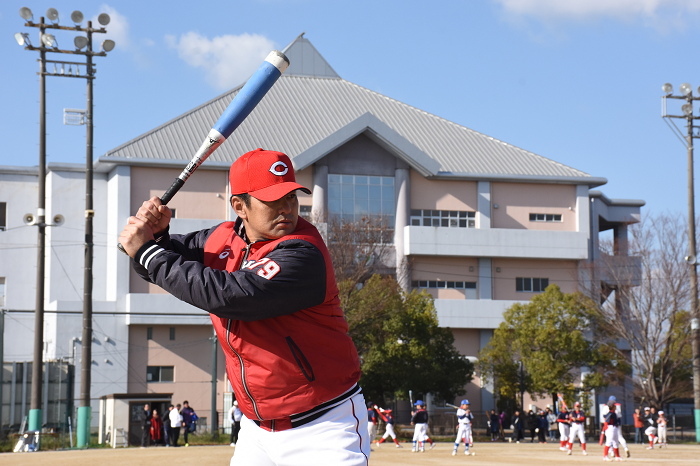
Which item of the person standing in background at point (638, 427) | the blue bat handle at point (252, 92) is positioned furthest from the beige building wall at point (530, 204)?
the blue bat handle at point (252, 92)

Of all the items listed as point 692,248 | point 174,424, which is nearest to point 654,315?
point 692,248

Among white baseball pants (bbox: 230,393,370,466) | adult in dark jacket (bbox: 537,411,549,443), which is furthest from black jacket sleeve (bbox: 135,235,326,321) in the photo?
adult in dark jacket (bbox: 537,411,549,443)

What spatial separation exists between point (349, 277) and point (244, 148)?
655 inches

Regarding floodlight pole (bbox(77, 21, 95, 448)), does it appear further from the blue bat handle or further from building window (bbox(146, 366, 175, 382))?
the blue bat handle

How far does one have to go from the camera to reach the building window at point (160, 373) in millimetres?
48719

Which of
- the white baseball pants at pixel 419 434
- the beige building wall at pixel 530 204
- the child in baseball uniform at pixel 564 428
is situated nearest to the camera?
the white baseball pants at pixel 419 434

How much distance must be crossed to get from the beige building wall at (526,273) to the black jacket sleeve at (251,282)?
169 ft

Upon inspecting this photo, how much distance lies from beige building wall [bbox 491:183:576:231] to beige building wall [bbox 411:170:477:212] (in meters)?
1.65

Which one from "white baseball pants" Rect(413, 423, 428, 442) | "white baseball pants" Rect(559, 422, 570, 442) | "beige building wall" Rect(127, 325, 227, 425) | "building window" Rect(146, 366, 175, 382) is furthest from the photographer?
"building window" Rect(146, 366, 175, 382)

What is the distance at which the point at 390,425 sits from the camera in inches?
1222

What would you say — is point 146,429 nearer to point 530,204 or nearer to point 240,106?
point 240,106

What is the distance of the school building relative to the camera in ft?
159

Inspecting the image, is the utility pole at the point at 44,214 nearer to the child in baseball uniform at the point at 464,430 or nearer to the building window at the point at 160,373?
the child in baseball uniform at the point at 464,430

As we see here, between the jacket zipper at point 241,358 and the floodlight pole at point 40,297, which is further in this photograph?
the floodlight pole at point 40,297
